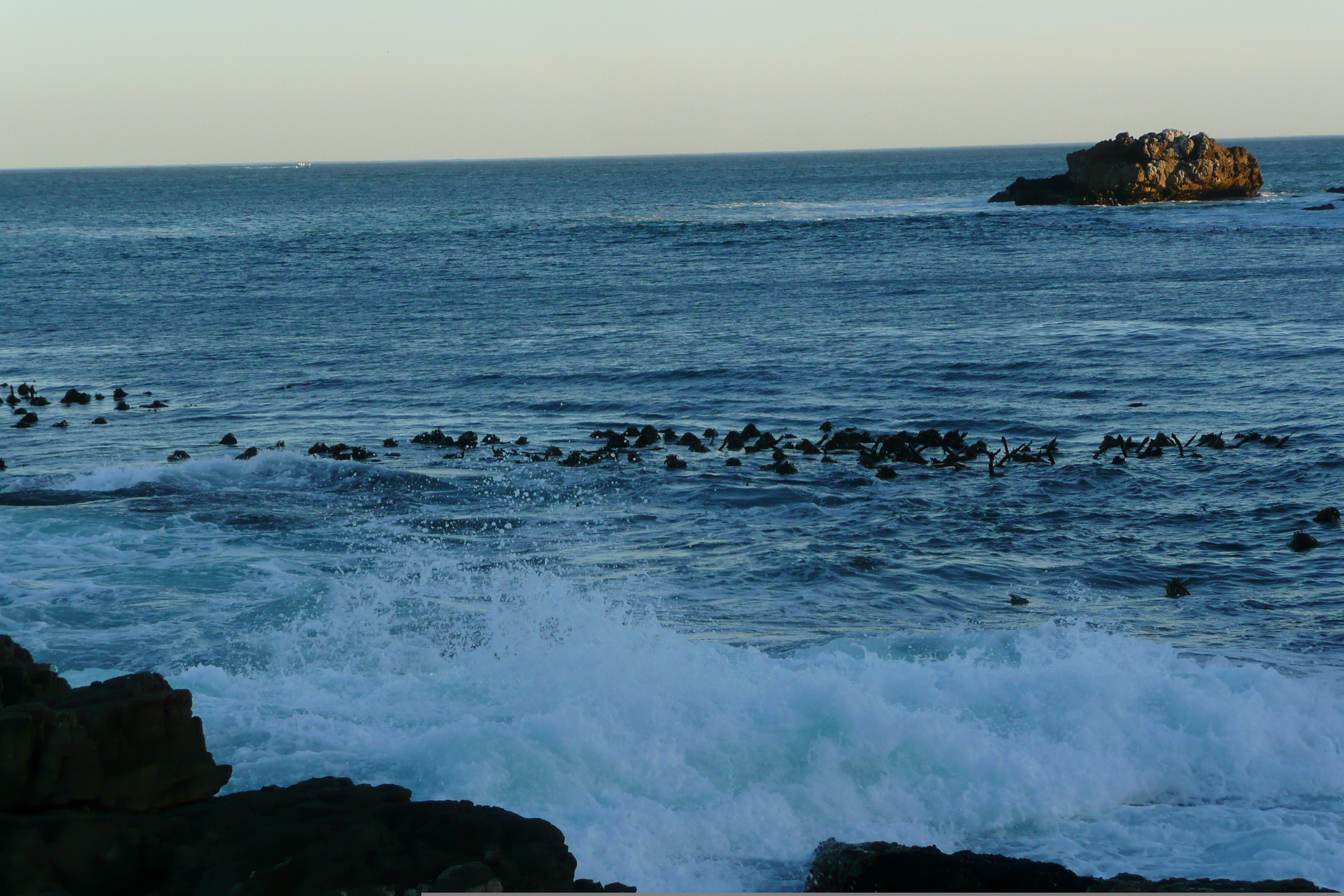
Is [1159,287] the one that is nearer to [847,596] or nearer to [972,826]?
[847,596]

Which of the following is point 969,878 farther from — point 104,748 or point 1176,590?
point 1176,590

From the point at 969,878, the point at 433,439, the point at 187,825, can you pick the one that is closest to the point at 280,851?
the point at 187,825

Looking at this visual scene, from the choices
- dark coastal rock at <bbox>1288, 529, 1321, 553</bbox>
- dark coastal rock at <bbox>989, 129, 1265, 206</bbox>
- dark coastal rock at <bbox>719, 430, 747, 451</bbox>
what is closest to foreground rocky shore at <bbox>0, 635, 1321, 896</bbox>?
dark coastal rock at <bbox>1288, 529, 1321, 553</bbox>

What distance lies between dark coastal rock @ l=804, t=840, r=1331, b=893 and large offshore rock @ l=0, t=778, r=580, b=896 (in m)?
2.28

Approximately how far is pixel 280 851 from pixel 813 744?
5.93 m

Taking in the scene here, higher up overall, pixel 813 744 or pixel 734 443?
pixel 734 443

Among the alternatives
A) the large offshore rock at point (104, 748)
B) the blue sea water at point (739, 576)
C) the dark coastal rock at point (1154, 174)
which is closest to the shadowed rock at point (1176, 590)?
the blue sea water at point (739, 576)

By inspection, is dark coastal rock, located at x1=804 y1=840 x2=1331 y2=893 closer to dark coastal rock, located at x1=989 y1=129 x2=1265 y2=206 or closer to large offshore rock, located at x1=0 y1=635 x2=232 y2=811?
large offshore rock, located at x1=0 y1=635 x2=232 y2=811

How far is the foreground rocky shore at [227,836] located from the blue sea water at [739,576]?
5.24 ft

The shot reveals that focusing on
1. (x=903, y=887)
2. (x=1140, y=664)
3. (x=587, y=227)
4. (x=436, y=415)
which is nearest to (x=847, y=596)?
(x=1140, y=664)

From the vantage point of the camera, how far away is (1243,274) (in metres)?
57.8

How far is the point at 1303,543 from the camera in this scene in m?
19.8

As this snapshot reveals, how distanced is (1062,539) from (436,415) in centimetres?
1788

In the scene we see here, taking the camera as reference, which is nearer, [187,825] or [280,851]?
[280,851]
